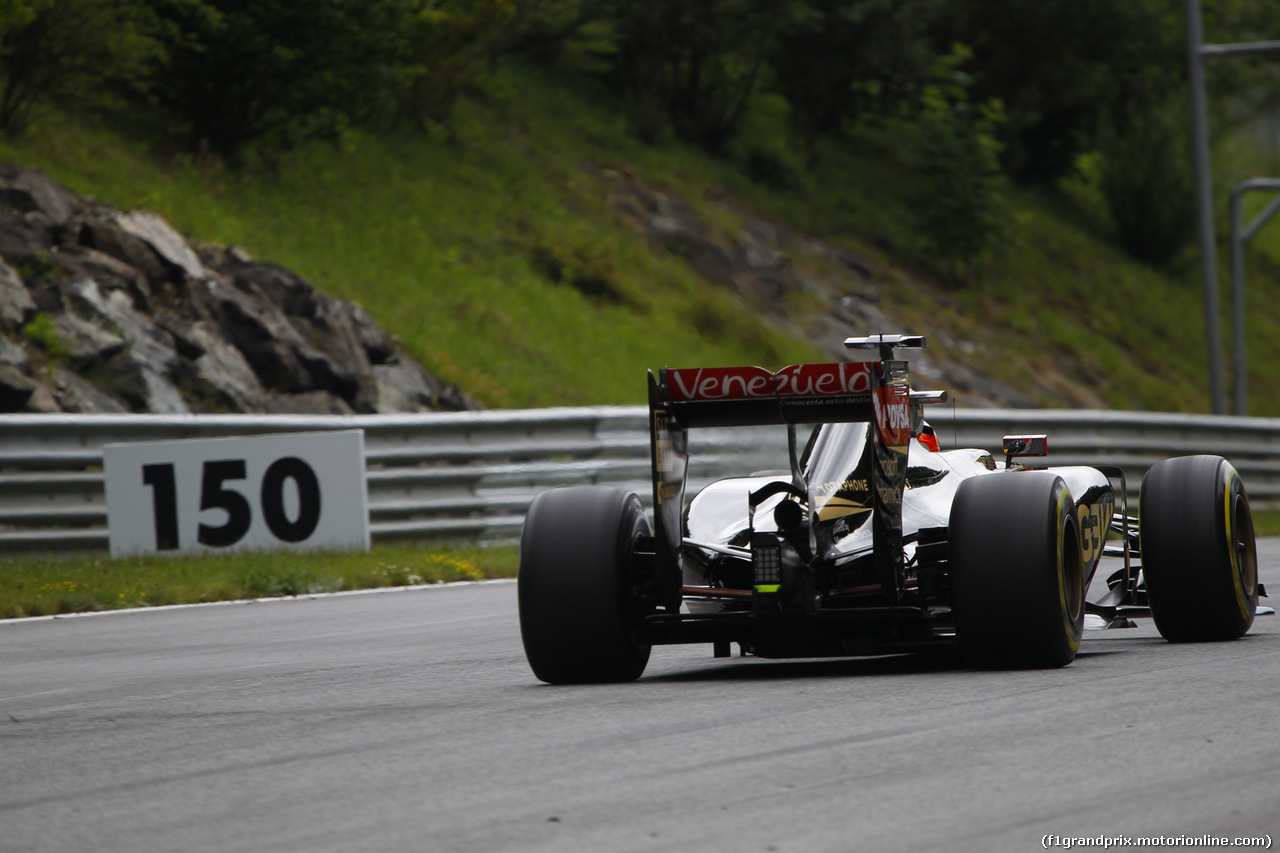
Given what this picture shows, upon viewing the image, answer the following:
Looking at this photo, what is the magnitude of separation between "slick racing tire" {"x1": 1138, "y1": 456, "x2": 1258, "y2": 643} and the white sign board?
6889 mm

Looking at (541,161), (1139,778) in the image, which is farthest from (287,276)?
(1139,778)

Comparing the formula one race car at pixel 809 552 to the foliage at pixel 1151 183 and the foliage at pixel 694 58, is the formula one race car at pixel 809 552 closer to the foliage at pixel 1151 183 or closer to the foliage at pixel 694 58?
the foliage at pixel 694 58

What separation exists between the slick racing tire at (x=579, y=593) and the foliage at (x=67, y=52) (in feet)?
51.2

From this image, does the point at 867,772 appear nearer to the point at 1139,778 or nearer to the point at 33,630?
the point at 1139,778

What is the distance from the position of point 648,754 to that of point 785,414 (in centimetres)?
202

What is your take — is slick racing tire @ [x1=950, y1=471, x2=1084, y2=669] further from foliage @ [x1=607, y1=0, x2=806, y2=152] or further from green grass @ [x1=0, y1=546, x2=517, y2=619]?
foliage @ [x1=607, y1=0, x2=806, y2=152]

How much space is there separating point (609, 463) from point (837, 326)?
15421 mm

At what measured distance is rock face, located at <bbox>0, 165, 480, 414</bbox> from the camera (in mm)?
15609

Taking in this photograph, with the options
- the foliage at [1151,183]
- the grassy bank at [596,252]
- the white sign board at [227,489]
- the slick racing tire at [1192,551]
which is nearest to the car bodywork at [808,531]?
Result: the slick racing tire at [1192,551]

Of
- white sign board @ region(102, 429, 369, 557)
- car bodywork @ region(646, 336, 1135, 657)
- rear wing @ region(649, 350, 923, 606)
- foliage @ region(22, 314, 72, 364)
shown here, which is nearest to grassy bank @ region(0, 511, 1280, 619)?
white sign board @ region(102, 429, 369, 557)

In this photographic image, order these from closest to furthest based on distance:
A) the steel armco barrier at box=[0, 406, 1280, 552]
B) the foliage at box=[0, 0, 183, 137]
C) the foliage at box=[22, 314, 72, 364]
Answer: the steel armco barrier at box=[0, 406, 1280, 552], the foliage at box=[22, 314, 72, 364], the foliage at box=[0, 0, 183, 137]

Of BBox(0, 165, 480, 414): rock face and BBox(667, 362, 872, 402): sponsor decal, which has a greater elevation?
BBox(0, 165, 480, 414): rock face

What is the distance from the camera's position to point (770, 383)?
21.3 feet

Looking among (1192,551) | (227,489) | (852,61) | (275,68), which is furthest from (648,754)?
(852,61)
